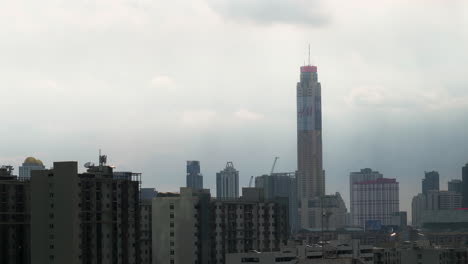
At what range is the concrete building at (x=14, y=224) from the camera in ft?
638

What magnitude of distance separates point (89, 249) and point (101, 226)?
5.41m

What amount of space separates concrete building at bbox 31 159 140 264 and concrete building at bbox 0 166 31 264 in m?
15.3

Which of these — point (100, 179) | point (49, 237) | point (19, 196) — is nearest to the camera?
point (49, 237)

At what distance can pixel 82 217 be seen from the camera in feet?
582

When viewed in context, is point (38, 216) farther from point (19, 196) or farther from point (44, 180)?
point (19, 196)

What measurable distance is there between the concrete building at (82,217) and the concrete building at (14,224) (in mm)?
15260

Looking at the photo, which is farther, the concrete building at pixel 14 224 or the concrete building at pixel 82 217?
the concrete building at pixel 14 224

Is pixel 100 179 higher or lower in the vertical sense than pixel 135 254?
higher

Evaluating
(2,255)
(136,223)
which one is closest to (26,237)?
(2,255)

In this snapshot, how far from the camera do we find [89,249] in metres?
178

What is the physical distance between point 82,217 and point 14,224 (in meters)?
22.2

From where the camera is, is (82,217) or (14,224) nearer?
(82,217)

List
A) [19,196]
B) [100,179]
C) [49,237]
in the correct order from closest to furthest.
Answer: [49,237]
[100,179]
[19,196]

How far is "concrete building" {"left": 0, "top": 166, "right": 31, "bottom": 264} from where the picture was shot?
19450cm
